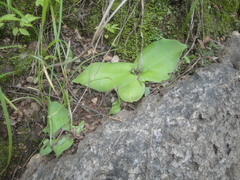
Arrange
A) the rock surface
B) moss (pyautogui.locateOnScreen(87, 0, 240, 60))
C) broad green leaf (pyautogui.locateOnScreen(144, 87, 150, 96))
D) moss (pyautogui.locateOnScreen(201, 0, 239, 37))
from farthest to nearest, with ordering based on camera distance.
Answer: moss (pyautogui.locateOnScreen(201, 0, 239, 37)) → moss (pyautogui.locateOnScreen(87, 0, 240, 60)) → broad green leaf (pyautogui.locateOnScreen(144, 87, 150, 96)) → the rock surface

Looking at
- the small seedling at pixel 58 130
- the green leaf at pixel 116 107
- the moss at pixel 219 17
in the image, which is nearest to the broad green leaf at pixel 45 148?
the small seedling at pixel 58 130

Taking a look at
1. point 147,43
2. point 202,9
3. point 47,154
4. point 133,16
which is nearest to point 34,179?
point 47,154

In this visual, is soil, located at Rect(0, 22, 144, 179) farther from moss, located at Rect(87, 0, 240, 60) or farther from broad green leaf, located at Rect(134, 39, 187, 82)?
moss, located at Rect(87, 0, 240, 60)

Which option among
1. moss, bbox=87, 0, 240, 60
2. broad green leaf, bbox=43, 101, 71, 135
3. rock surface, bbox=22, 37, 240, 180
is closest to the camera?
rock surface, bbox=22, 37, 240, 180

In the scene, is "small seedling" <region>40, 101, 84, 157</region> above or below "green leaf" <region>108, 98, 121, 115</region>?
below

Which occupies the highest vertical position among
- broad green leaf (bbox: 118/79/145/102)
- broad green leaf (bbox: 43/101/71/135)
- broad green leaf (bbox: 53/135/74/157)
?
broad green leaf (bbox: 118/79/145/102)

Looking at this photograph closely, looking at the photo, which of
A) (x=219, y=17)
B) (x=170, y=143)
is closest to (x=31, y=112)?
(x=170, y=143)

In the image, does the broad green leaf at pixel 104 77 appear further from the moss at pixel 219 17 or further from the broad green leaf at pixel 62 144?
the moss at pixel 219 17

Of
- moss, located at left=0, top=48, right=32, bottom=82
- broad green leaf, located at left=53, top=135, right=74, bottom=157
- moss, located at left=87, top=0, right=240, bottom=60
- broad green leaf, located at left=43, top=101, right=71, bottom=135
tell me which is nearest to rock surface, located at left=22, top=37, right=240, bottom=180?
broad green leaf, located at left=53, top=135, right=74, bottom=157

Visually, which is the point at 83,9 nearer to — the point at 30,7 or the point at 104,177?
the point at 30,7
